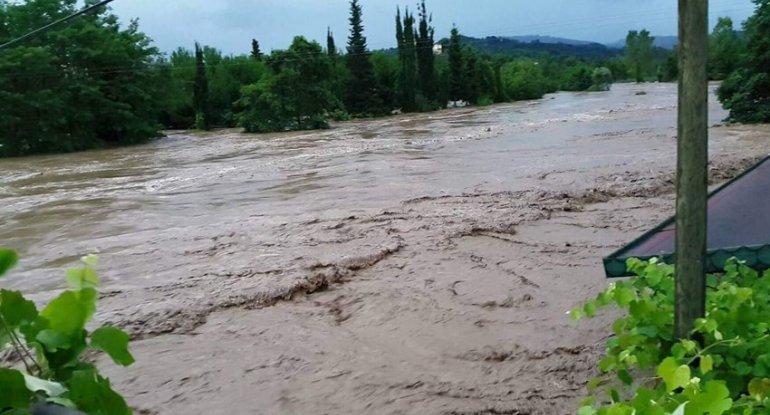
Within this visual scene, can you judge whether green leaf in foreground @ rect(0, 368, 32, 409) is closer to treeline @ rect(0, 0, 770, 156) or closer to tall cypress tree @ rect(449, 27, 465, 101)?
treeline @ rect(0, 0, 770, 156)

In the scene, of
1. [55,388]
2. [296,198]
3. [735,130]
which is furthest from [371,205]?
[735,130]

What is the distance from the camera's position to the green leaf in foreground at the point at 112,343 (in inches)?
52.8

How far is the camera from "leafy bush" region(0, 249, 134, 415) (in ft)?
4.07

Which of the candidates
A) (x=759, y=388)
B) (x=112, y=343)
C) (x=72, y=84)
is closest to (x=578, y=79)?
(x=72, y=84)

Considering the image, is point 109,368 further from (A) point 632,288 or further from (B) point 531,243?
(B) point 531,243

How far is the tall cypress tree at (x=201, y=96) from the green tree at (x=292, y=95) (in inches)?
335

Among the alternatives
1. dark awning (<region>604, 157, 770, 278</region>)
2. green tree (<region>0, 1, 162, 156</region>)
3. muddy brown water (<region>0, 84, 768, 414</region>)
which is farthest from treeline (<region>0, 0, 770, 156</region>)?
dark awning (<region>604, 157, 770, 278</region>)

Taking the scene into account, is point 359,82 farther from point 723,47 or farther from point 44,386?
point 44,386

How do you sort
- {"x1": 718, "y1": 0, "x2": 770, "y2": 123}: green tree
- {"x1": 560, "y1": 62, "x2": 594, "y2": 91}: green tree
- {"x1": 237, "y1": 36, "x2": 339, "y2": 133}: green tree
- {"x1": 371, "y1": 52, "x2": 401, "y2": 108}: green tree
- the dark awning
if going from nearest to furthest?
the dark awning, {"x1": 718, "y1": 0, "x2": 770, "y2": 123}: green tree, {"x1": 237, "y1": 36, "x2": 339, "y2": 133}: green tree, {"x1": 371, "y1": 52, "x2": 401, "y2": 108}: green tree, {"x1": 560, "y1": 62, "x2": 594, "y2": 91}: green tree

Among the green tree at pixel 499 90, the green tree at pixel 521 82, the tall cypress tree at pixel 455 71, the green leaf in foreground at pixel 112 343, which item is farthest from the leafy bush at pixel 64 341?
the green tree at pixel 521 82

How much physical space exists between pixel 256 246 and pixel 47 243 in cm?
310

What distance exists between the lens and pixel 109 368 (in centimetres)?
471

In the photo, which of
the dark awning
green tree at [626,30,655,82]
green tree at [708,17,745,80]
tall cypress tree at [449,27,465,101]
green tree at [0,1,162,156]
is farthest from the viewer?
green tree at [626,30,655,82]

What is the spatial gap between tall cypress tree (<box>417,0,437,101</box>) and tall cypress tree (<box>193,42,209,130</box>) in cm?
1305
